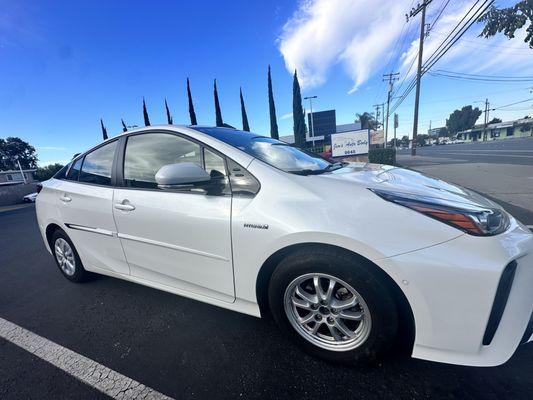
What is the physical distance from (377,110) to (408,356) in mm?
73603

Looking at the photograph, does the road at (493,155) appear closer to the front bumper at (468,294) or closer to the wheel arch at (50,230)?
the front bumper at (468,294)

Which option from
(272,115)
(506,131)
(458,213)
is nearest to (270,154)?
(458,213)

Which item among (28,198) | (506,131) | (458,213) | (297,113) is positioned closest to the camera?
(458,213)

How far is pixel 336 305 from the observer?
1.65 m

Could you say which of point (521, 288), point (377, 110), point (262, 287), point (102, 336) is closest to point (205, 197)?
point (262, 287)

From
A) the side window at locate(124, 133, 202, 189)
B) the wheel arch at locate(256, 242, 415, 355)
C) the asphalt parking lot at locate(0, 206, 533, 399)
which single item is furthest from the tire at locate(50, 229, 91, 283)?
the wheel arch at locate(256, 242, 415, 355)

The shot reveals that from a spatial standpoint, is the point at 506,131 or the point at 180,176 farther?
the point at 506,131

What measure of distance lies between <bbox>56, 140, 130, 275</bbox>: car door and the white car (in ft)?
0.11

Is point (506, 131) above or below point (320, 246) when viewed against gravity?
below

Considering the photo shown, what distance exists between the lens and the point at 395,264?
4.54 feet

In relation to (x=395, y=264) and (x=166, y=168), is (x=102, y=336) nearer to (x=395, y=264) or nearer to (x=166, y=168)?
(x=166, y=168)

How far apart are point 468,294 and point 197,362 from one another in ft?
5.63

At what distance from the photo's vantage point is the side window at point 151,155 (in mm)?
2125

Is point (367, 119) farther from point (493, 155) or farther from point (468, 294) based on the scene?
point (468, 294)
